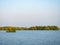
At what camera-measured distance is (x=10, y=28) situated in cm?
6988
